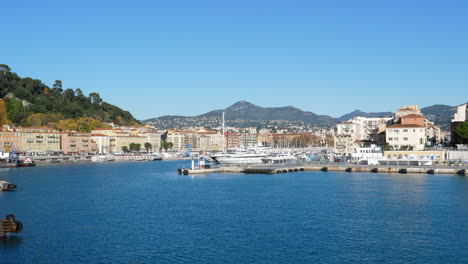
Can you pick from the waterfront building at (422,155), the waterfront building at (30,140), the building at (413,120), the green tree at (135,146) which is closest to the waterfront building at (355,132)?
the building at (413,120)

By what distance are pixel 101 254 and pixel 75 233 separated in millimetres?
3816

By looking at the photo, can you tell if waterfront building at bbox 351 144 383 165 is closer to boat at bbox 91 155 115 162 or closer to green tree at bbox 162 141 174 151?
boat at bbox 91 155 115 162

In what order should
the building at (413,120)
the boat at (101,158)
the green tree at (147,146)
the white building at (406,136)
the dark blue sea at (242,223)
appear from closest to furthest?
the dark blue sea at (242,223), the white building at (406,136), the building at (413,120), the boat at (101,158), the green tree at (147,146)

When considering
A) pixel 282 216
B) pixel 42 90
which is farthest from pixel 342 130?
pixel 282 216

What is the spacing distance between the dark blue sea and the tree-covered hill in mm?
66088

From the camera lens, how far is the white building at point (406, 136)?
68875 millimetres

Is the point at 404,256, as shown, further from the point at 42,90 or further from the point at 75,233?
the point at 42,90

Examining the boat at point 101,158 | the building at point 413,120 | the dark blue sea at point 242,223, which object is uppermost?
the building at point 413,120

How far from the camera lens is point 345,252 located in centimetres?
2008

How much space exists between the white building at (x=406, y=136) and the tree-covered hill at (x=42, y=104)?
61639 mm

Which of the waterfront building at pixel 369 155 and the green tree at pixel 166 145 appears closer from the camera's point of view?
the waterfront building at pixel 369 155

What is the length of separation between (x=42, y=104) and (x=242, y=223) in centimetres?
9219

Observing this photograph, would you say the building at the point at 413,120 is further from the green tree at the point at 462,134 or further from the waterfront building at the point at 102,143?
the waterfront building at the point at 102,143

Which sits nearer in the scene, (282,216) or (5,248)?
(5,248)
